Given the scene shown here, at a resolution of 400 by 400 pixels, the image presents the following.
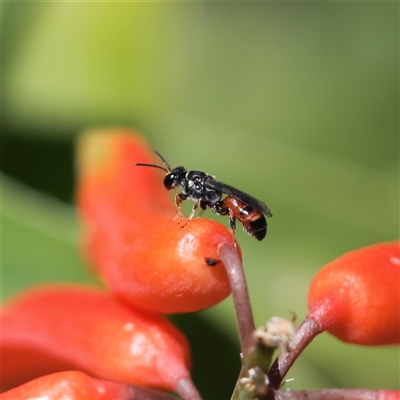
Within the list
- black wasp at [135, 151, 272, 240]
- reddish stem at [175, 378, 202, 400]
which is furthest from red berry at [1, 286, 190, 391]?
black wasp at [135, 151, 272, 240]

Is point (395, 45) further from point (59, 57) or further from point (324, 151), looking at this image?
point (59, 57)

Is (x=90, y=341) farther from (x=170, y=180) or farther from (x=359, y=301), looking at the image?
(x=359, y=301)

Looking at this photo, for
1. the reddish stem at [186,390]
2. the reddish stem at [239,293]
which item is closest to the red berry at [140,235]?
the reddish stem at [239,293]

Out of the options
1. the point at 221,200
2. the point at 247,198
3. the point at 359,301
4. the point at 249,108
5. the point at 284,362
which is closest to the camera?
the point at 284,362

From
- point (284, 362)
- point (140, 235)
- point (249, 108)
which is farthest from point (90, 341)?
point (249, 108)

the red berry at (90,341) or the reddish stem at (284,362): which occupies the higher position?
the reddish stem at (284,362)

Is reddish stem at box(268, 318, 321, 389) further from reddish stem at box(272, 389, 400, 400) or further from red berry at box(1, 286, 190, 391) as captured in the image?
red berry at box(1, 286, 190, 391)

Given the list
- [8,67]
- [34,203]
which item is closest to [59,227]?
[34,203]

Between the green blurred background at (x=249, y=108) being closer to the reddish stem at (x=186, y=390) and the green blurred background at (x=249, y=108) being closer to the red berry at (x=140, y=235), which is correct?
the red berry at (x=140, y=235)

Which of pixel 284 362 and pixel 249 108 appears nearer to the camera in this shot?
pixel 284 362
